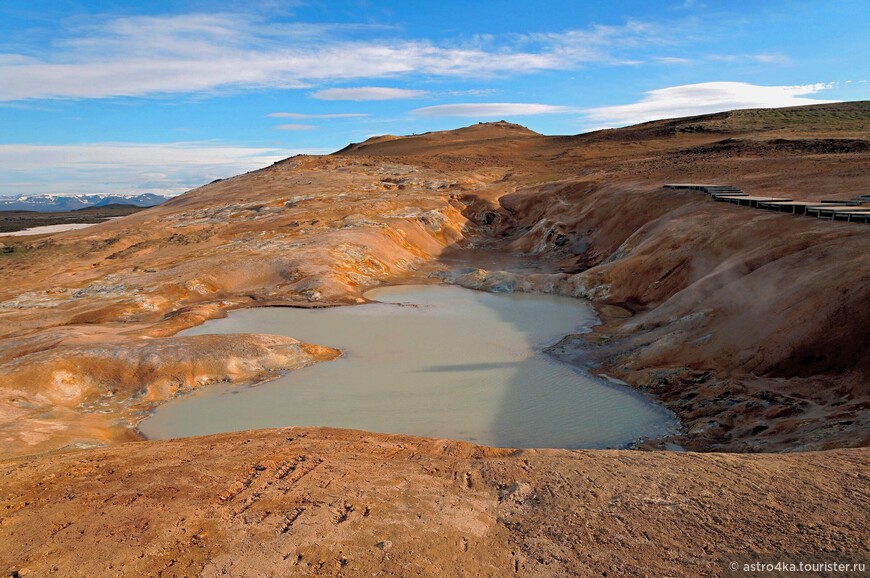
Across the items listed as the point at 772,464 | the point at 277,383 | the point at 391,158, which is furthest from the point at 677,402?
the point at 391,158

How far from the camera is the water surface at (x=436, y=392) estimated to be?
38.2 feet

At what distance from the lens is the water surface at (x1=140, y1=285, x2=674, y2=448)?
11633mm

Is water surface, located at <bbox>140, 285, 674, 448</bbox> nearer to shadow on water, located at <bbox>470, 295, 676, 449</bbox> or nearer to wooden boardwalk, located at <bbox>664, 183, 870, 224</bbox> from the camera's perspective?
shadow on water, located at <bbox>470, 295, 676, 449</bbox>

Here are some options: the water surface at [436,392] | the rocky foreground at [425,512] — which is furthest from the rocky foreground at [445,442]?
the water surface at [436,392]

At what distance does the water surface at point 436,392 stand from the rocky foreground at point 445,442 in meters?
0.79

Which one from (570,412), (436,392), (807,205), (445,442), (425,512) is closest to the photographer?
(425,512)

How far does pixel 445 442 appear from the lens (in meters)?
9.05

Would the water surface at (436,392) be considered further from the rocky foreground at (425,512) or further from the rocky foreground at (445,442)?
the rocky foreground at (425,512)

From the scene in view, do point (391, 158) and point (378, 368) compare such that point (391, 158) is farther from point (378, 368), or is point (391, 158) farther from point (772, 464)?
point (772, 464)

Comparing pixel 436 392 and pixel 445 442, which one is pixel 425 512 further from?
pixel 436 392

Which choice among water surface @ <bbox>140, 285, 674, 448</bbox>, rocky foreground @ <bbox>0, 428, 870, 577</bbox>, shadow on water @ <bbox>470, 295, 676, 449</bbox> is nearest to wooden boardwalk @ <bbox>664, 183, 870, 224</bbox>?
water surface @ <bbox>140, 285, 674, 448</bbox>

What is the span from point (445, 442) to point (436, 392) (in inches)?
174

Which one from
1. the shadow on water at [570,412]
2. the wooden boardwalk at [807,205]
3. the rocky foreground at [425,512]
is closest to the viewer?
the rocky foreground at [425,512]

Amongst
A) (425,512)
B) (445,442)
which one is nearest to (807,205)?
(445,442)
